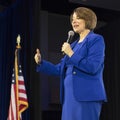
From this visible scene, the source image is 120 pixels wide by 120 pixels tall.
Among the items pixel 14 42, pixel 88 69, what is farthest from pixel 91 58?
pixel 14 42

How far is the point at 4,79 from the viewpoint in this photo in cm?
536

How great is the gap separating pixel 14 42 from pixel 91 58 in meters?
3.54

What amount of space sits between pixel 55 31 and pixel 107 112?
5.79 ft

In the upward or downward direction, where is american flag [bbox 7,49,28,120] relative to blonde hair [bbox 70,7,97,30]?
downward

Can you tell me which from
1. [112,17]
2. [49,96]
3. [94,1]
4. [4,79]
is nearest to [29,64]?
[4,79]

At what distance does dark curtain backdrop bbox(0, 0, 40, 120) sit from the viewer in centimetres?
481

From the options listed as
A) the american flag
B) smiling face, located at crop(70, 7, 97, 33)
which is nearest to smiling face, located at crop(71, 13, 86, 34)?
smiling face, located at crop(70, 7, 97, 33)

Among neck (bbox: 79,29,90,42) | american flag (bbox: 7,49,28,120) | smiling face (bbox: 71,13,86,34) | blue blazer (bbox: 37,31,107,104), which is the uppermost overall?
smiling face (bbox: 71,13,86,34)

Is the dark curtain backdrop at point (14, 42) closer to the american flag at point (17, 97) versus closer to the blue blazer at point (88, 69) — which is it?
the american flag at point (17, 97)

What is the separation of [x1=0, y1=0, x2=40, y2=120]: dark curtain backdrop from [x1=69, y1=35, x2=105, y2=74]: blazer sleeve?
2811mm

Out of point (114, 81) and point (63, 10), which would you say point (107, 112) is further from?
point (63, 10)

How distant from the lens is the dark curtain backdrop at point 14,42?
15.8 ft

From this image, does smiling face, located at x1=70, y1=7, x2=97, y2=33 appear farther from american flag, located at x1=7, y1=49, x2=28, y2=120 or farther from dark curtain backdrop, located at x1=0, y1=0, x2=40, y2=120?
dark curtain backdrop, located at x1=0, y1=0, x2=40, y2=120

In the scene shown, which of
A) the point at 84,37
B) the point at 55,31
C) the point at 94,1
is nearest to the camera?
the point at 84,37
